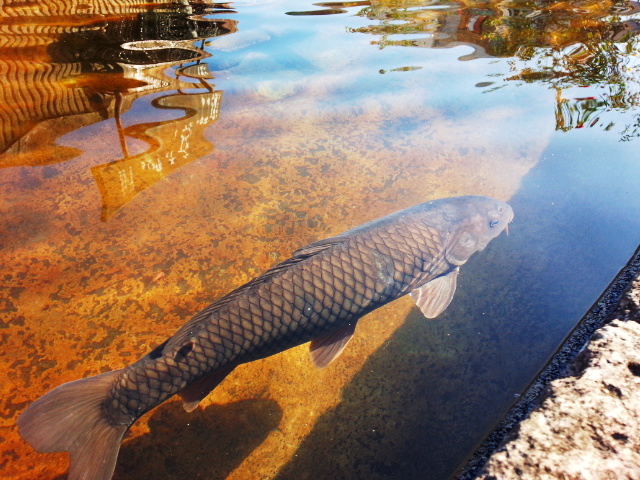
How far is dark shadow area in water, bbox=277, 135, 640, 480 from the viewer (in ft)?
7.47

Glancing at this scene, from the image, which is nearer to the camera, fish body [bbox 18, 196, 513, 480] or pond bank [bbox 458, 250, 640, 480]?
pond bank [bbox 458, 250, 640, 480]

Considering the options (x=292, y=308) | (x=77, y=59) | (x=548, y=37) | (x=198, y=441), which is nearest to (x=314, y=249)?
(x=292, y=308)

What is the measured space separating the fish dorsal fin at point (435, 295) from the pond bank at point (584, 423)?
3.71 ft

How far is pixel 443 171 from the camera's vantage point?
3.88 metres

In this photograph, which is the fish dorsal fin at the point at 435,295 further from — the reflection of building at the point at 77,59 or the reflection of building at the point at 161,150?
the reflection of building at the point at 77,59

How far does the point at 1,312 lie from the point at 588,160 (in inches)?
201

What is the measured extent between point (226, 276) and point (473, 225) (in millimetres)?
2005

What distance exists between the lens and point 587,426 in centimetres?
128

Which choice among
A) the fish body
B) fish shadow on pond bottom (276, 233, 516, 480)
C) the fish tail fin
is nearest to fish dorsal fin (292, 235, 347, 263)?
the fish body

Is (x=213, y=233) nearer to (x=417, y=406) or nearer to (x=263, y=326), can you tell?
(x=263, y=326)

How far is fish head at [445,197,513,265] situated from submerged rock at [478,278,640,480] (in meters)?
1.57

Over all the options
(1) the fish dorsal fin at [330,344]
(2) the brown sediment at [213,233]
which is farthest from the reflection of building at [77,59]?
(1) the fish dorsal fin at [330,344]

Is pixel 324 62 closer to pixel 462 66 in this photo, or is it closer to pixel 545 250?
pixel 462 66

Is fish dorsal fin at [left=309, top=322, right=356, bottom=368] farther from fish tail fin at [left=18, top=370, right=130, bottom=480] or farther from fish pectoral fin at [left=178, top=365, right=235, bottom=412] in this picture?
fish tail fin at [left=18, top=370, right=130, bottom=480]
